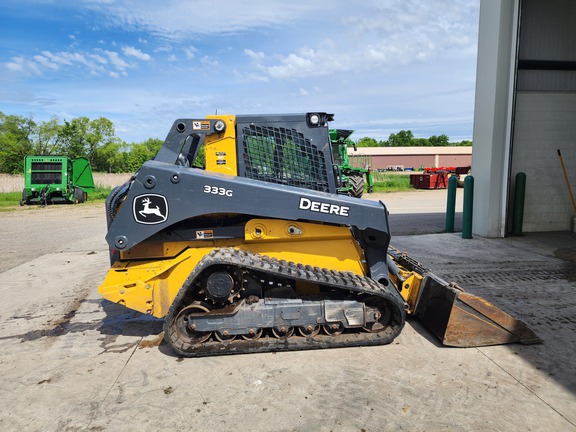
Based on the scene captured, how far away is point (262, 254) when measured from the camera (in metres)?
4.12

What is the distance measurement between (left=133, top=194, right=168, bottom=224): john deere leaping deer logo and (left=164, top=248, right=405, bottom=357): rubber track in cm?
57

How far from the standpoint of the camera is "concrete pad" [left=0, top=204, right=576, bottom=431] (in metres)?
2.91

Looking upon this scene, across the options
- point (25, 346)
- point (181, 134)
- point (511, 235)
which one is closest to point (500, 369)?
point (181, 134)

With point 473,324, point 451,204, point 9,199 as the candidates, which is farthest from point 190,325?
point 9,199

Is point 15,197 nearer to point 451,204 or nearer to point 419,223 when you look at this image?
point 419,223

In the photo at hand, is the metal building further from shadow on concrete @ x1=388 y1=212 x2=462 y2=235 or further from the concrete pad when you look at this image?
the concrete pad

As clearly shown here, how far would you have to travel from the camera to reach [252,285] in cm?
391

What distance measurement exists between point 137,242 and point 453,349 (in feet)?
10.2

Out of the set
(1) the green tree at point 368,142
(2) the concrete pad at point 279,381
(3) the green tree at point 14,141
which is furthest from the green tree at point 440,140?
(2) the concrete pad at point 279,381

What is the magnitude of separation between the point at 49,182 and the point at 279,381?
19945 mm

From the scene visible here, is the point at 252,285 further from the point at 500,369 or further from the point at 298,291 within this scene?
the point at 500,369

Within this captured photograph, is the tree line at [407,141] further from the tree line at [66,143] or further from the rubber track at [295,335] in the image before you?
the rubber track at [295,335]

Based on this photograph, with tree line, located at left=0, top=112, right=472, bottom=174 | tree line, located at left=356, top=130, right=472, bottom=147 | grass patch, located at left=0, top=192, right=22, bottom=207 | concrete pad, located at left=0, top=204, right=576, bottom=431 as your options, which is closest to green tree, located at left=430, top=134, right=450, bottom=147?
tree line, located at left=356, top=130, right=472, bottom=147

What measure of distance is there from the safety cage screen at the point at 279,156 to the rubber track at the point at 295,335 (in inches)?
34.0
